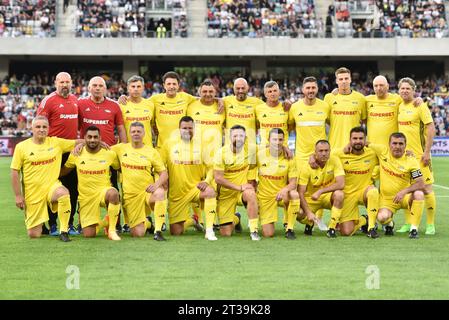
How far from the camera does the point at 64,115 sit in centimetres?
1131

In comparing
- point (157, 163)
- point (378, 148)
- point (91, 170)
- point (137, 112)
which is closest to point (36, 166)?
point (91, 170)

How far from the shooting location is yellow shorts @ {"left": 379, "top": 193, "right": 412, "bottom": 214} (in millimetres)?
10984

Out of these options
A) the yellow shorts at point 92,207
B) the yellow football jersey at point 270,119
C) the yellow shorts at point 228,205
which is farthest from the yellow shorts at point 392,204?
the yellow shorts at point 92,207

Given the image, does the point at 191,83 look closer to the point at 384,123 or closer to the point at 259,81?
the point at 259,81

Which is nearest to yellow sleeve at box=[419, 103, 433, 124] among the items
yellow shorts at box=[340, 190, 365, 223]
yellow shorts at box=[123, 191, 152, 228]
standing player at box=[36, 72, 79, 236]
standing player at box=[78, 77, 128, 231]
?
yellow shorts at box=[340, 190, 365, 223]

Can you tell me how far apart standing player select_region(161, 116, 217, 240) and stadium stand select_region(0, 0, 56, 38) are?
32.5 metres

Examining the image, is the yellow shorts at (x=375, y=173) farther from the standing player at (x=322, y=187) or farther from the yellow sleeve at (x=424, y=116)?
the yellow sleeve at (x=424, y=116)

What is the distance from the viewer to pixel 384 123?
38.7 ft

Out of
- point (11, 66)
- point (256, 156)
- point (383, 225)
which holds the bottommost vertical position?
point (383, 225)

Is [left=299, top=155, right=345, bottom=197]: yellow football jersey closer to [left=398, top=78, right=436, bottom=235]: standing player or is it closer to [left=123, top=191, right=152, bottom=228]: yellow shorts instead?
[left=398, top=78, right=436, bottom=235]: standing player

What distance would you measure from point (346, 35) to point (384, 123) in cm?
3219

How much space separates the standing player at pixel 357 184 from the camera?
10859 mm

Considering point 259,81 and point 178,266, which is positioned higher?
point 259,81
